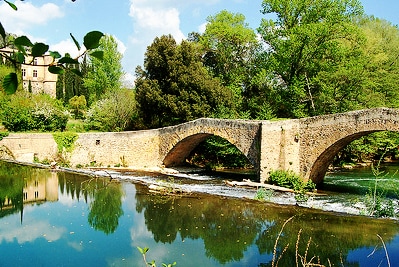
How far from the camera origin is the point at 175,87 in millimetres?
26453

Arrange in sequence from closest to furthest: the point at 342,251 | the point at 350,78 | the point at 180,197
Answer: the point at 342,251 < the point at 180,197 < the point at 350,78

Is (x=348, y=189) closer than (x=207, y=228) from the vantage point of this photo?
No

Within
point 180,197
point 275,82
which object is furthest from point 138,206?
point 275,82

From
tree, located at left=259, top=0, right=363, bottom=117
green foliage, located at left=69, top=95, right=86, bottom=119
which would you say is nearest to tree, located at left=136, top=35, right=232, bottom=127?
tree, located at left=259, top=0, right=363, bottom=117

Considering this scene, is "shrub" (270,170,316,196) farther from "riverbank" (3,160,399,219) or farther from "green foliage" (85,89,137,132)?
"green foliage" (85,89,137,132)

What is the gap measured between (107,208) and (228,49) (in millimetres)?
20187

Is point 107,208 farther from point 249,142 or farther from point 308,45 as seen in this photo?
point 308,45

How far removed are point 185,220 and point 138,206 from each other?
8.16 feet

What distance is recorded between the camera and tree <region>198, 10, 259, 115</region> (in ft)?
105

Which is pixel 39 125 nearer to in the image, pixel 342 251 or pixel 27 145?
pixel 27 145

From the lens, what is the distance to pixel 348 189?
1916 centimetres

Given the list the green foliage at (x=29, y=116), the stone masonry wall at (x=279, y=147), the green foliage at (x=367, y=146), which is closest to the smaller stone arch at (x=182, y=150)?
the stone masonry wall at (x=279, y=147)

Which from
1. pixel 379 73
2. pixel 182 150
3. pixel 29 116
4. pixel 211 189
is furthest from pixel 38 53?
pixel 29 116

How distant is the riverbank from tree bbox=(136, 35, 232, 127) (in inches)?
171
